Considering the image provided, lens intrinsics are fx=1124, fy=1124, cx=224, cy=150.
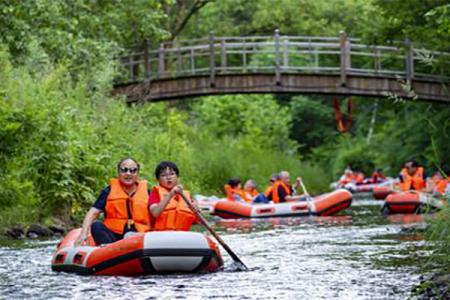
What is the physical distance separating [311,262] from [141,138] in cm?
974

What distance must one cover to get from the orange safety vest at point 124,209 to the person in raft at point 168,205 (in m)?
0.10

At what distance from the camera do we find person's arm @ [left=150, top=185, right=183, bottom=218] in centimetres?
1099

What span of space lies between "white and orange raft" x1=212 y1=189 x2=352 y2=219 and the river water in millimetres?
5138

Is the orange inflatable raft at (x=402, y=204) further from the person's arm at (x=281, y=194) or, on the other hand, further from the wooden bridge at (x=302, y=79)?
the wooden bridge at (x=302, y=79)

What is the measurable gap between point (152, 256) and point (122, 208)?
1.01 meters

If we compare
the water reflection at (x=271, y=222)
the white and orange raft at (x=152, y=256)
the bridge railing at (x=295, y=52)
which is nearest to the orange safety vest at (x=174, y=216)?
the white and orange raft at (x=152, y=256)

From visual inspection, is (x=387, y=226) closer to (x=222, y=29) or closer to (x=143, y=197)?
(x=143, y=197)

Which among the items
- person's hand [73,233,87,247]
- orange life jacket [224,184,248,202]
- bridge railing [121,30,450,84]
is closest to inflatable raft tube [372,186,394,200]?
bridge railing [121,30,450,84]

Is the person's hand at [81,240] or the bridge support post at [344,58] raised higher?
the bridge support post at [344,58]

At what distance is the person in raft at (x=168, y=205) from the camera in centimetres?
1141

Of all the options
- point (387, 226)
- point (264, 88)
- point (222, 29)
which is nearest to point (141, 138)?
point (387, 226)

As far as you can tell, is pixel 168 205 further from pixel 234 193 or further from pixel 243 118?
pixel 243 118

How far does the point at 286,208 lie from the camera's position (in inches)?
872

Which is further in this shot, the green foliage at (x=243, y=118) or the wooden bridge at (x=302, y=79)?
the green foliage at (x=243, y=118)
